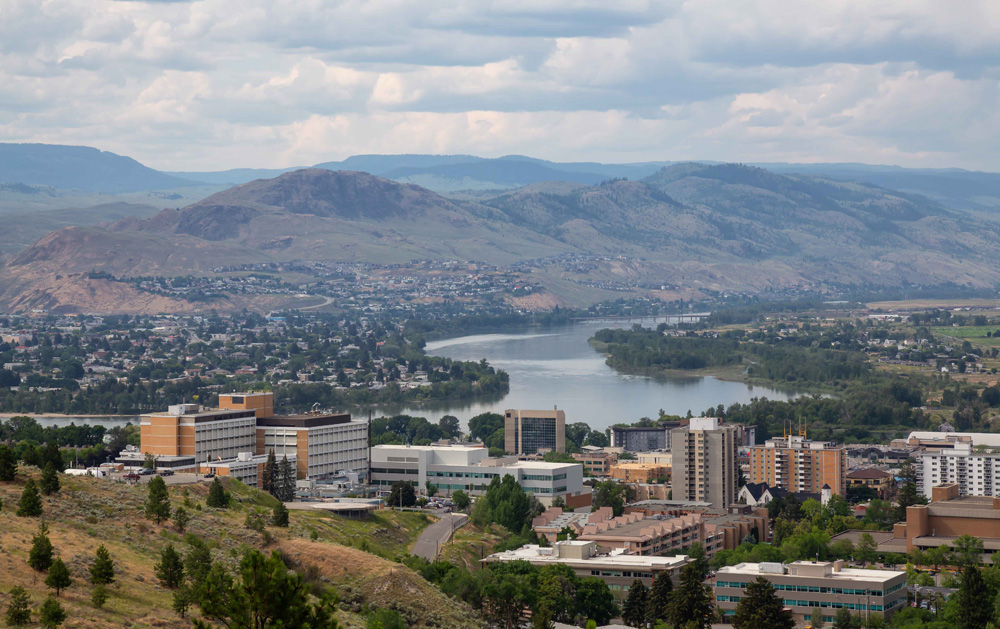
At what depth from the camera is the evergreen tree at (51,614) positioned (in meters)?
18.1

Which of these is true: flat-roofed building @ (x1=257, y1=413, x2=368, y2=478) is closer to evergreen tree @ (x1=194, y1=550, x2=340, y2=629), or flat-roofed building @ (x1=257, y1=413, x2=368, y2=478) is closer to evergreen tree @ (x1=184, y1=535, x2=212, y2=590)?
evergreen tree @ (x1=184, y1=535, x2=212, y2=590)

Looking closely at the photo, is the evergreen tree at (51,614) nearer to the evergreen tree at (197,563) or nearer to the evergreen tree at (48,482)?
the evergreen tree at (197,563)

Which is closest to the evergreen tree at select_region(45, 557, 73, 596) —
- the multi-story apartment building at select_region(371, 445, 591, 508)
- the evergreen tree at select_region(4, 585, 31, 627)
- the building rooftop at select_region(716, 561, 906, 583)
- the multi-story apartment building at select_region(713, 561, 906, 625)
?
the evergreen tree at select_region(4, 585, 31, 627)

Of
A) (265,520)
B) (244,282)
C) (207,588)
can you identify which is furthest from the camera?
(244,282)

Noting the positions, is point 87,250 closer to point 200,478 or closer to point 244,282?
point 244,282

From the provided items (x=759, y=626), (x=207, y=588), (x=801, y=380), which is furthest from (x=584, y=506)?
(x=801, y=380)

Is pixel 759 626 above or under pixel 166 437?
under

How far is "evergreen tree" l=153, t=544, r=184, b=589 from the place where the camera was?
21.7 m

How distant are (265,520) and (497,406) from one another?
49.9m

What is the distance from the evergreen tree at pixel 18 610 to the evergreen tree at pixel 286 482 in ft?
66.9

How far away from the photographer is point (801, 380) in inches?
3671

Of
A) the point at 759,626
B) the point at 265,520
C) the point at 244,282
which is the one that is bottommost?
the point at 759,626

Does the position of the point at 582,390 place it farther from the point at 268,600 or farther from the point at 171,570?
the point at 268,600

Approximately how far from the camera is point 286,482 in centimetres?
3969
